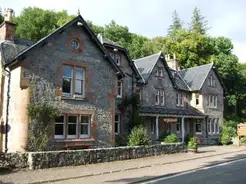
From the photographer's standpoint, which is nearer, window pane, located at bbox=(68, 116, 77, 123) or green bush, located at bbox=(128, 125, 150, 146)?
window pane, located at bbox=(68, 116, 77, 123)

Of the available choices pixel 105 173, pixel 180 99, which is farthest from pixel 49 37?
pixel 180 99

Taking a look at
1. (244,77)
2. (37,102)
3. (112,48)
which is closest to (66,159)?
(37,102)

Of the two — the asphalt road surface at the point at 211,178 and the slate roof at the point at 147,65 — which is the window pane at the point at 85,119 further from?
the slate roof at the point at 147,65

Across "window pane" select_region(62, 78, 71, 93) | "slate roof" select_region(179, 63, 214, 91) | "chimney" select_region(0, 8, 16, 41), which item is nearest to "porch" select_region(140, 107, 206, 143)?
"slate roof" select_region(179, 63, 214, 91)

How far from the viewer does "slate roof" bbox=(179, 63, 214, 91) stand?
3897cm

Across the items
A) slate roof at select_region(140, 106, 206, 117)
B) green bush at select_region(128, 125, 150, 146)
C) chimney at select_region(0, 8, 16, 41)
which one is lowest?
green bush at select_region(128, 125, 150, 146)

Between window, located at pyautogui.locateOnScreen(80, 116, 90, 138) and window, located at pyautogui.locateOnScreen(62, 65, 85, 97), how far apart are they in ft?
5.54

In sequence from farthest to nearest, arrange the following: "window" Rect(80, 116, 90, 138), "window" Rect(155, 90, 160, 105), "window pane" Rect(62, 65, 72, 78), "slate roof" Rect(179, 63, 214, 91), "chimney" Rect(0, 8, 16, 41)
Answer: "slate roof" Rect(179, 63, 214, 91)
"window" Rect(155, 90, 160, 105)
"chimney" Rect(0, 8, 16, 41)
"window" Rect(80, 116, 90, 138)
"window pane" Rect(62, 65, 72, 78)

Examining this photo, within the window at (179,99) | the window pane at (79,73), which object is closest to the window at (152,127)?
the window at (179,99)

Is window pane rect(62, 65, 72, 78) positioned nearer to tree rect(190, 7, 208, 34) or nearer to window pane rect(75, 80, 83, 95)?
window pane rect(75, 80, 83, 95)

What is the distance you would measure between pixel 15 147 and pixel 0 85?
4.37m

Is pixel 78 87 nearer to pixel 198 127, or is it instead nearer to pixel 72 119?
pixel 72 119

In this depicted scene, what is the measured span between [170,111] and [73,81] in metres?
15.7

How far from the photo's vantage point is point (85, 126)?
846 inches
